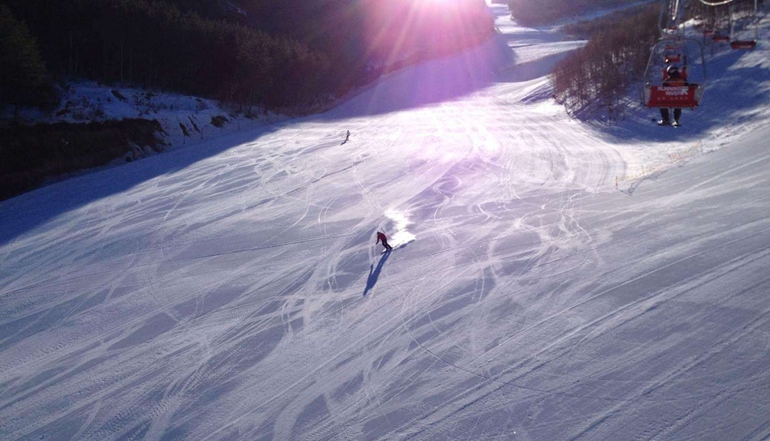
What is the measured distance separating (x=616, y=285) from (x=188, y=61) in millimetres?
34291

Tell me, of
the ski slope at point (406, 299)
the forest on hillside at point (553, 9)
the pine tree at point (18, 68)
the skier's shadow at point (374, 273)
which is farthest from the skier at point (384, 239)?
the forest on hillside at point (553, 9)

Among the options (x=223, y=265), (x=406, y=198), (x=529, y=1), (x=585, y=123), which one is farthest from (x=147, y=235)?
(x=529, y=1)

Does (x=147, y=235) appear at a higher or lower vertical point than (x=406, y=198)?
higher

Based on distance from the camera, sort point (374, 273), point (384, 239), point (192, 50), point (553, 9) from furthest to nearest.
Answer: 1. point (553, 9)
2. point (192, 50)
3. point (384, 239)
4. point (374, 273)

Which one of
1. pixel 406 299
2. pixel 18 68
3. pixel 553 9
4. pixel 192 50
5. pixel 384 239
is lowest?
pixel 406 299

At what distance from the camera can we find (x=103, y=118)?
2345 centimetres

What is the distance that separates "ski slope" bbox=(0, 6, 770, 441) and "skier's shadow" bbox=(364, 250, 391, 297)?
5 centimetres

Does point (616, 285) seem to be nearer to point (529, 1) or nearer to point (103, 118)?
point (103, 118)

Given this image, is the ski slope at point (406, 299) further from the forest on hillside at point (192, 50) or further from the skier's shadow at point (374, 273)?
the forest on hillside at point (192, 50)

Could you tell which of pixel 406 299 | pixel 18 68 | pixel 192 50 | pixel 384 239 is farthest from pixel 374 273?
pixel 192 50

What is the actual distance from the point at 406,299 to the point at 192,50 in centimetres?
3311

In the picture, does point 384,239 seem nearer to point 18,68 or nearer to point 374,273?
point 374,273

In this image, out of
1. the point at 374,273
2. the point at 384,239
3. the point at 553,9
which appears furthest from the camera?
the point at 553,9

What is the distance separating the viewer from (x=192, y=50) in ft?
120
